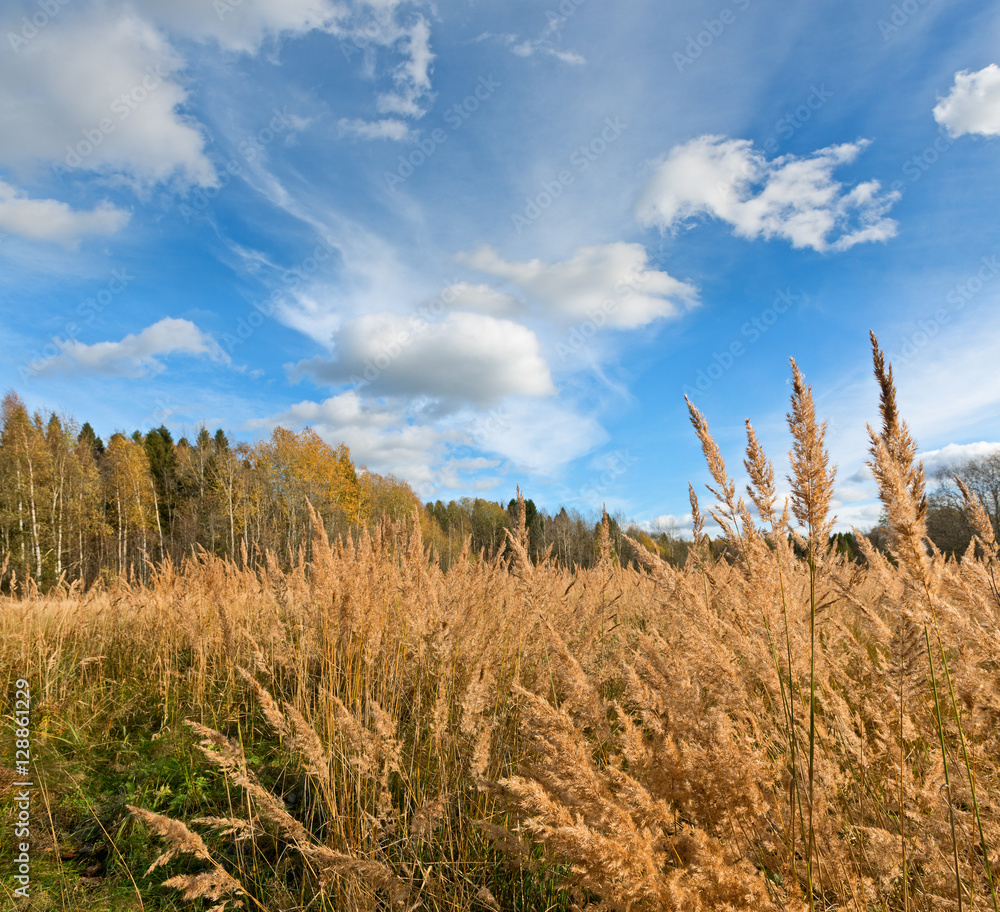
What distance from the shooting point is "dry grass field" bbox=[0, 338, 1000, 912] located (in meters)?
1.30

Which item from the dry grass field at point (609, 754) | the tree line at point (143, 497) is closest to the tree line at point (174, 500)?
the tree line at point (143, 497)

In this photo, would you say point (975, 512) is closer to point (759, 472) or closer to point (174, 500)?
point (759, 472)

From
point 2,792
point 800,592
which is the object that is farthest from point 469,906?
point 2,792

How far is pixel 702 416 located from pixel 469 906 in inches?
78.3

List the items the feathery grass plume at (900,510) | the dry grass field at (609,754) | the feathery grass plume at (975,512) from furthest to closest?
the feathery grass plume at (975,512), the dry grass field at (609,754), the feathery grass plume at (900,510)

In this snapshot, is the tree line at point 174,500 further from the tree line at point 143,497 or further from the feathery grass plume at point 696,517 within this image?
the feathery grass plume at point 696,517

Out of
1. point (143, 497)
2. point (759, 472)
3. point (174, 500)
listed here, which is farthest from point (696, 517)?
point (174, 500)

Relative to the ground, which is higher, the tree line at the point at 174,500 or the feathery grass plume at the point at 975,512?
the tree line at the point at 174,500

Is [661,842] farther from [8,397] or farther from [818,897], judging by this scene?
[8,397]

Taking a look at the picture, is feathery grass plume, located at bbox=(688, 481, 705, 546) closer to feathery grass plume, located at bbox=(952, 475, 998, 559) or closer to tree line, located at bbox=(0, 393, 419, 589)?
feathery grass plume, located at bbox=(952, 475, 998, 559)

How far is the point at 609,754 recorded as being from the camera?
182 cm

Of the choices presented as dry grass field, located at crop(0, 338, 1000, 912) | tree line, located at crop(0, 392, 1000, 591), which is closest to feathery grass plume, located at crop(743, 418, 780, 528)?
dry grass field, located at crop(0, 338, 1000, 912)

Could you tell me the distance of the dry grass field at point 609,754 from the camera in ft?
4.27

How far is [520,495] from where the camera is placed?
294cm
